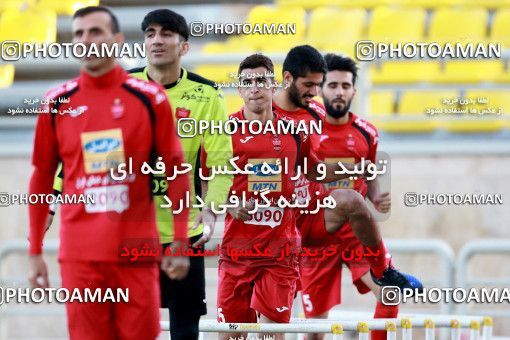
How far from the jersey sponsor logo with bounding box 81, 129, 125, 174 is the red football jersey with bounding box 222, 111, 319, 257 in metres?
1.41

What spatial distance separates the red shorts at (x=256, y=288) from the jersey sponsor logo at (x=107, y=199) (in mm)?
1733

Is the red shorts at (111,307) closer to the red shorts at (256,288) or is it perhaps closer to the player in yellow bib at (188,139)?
the player in yellow bib at (188,139)

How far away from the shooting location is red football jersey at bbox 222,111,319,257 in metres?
6.70

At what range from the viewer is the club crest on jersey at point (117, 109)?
534 centimetres

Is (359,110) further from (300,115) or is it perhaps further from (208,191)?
(208,191)

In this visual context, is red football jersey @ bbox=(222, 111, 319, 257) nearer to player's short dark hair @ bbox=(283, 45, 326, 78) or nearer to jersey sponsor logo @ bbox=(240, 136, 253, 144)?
jersey sponsor logo @ bbox=(240, 136, 253, 144)

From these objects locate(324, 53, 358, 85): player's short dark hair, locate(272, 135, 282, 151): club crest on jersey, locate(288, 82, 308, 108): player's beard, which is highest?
locate(324, 53, 358, 85): player's short dark hair

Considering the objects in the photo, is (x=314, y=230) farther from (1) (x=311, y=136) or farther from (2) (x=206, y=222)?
(2) (x=206, y=222)

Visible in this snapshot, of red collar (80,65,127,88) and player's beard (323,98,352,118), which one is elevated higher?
player's beard (323,98,352,118)

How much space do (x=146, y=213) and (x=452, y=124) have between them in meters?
4.60

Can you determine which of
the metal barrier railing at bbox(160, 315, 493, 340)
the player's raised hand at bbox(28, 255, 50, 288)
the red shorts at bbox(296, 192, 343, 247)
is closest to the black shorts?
the metal barrier railing at bbox(160, 315, 493, 340)

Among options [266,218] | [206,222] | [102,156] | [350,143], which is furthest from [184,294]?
[350,143]

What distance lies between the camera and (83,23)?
5355 mm

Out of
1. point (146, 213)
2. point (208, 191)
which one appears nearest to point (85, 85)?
point (146, 213)
